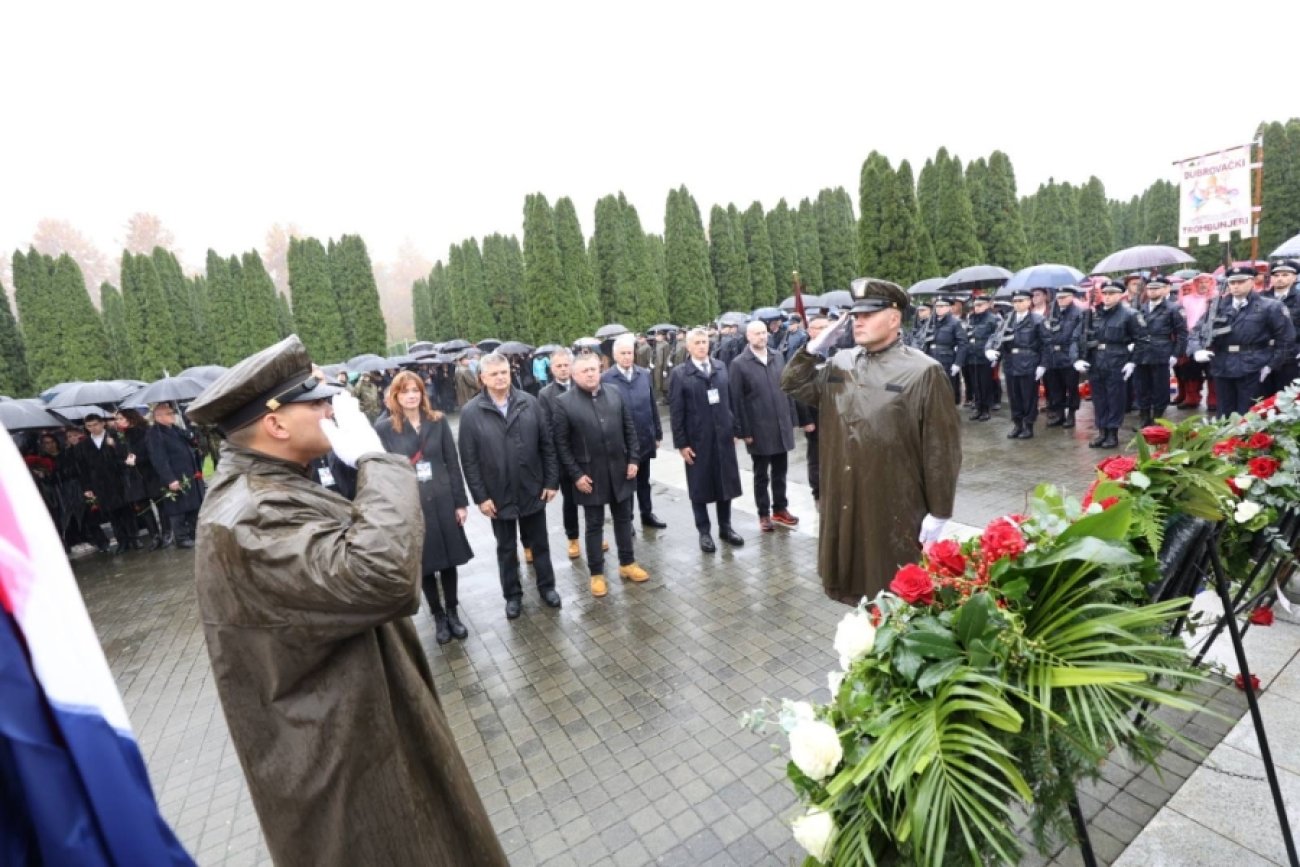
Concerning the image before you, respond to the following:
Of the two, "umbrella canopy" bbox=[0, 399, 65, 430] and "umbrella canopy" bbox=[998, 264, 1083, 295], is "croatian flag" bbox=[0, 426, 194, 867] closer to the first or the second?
"umbrella canopy" bbox=[0, 399, 65, 430]

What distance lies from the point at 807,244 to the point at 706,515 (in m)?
25.9

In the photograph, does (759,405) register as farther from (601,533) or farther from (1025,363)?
(1025,363)

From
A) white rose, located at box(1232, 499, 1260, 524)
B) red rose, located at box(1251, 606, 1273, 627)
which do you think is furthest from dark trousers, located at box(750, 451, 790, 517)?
white rose, located at box(1232, 499, 1260, 524)

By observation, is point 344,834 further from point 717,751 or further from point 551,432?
point 551,432

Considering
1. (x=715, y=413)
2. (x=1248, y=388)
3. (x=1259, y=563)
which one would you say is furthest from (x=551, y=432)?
(x=1248, y=388)

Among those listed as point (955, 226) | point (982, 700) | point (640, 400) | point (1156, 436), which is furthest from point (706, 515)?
point (955, 226)

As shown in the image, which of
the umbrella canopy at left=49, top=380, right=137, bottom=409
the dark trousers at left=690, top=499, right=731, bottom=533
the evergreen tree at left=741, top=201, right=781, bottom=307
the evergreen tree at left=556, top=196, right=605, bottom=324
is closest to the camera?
Result: the dark trousers at left=690, top=499, right=731, bottom=533

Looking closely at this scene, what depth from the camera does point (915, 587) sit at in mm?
1811

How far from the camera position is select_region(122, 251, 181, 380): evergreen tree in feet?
78.8

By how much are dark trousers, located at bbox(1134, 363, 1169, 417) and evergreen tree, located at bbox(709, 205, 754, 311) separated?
19661 mm

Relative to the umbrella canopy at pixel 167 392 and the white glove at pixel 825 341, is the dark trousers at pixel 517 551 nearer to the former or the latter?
the white glove at pixel 825 341

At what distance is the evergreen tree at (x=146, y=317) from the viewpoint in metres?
24.0

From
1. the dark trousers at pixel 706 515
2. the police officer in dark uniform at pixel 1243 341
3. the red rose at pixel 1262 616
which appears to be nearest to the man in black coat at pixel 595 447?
the dark trousers at pixel 706 515

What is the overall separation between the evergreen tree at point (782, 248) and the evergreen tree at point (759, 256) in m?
0.23
